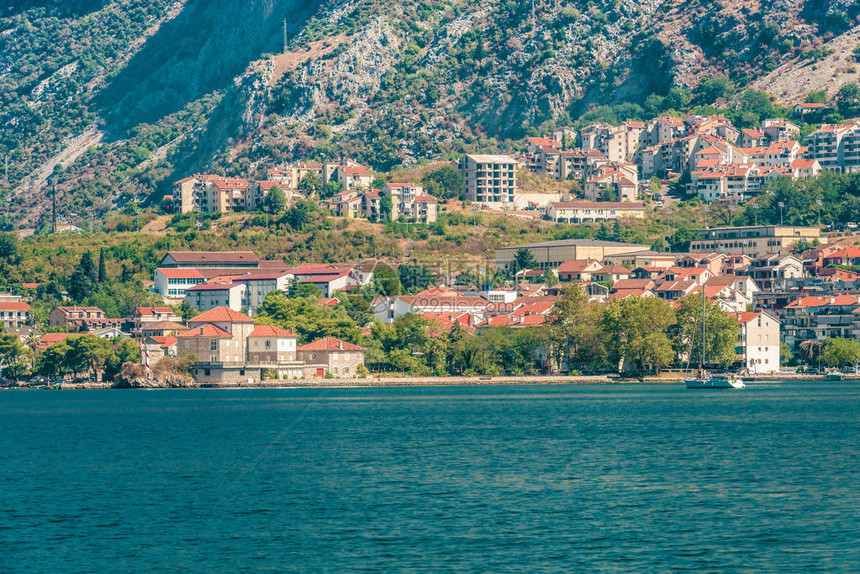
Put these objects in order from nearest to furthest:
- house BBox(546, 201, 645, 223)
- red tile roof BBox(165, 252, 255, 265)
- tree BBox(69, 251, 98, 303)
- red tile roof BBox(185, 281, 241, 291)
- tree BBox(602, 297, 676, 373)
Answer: tree BBox(602, 297, 676, 373)
red tile roof BBox(185, 281, 241, 291)
tree BBox(69, 251, 98, 303)
red tile roof BBox(165, 252, 255, 265)
house BBox(546, 201, 645, 223)

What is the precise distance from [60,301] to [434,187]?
56749mm

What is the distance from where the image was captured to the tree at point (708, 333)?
375 ft

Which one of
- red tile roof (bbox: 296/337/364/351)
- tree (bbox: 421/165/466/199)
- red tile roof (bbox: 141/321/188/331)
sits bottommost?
red tile roof (bbox: 296/337/364/351)

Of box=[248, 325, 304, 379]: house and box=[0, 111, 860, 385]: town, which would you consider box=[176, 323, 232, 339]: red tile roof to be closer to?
box=[0, 111, 860, 385]: town

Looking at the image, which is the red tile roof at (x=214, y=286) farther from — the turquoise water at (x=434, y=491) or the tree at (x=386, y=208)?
the turquoise water at (x=434, y=491)

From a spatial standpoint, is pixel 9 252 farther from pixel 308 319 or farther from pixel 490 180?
pixel 490 180

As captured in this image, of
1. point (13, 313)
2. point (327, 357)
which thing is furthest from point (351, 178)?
point (327, 357)

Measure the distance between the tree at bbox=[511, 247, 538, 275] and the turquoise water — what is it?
72.9 meters

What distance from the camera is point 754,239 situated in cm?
16125

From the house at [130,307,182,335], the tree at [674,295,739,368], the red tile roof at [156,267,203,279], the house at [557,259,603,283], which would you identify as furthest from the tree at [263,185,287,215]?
the tree at [674,295,739,368]

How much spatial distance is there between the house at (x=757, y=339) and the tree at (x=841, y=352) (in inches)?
212

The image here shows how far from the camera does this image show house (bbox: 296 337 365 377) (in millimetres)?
113750

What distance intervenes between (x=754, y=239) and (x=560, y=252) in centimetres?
2532

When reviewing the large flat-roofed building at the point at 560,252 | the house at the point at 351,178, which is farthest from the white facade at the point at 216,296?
the house at the point at 351,178
